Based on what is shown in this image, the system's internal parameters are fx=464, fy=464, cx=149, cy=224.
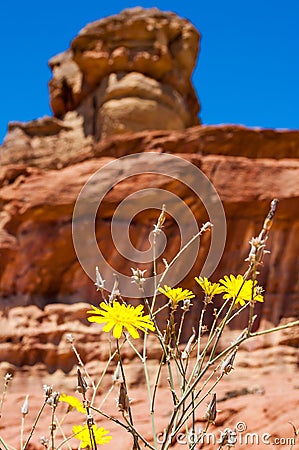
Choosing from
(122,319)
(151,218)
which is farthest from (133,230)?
(122,319)

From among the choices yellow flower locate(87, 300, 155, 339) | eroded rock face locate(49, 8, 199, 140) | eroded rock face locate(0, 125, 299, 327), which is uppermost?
eroded rock face locate(49, 8, 199, 140)

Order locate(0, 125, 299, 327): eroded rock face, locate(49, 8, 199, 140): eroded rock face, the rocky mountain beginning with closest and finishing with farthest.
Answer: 1. the rocky mountain
2. locate(0, 125, 299, 327): eroded rock face
3. locate(49, 8, 199, 140): eroded rock face

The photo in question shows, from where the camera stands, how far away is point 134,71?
14.3 m

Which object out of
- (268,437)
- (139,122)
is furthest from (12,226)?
(139,122)

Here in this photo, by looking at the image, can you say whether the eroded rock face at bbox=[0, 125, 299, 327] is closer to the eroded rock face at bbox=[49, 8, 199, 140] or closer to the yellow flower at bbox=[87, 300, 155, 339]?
the yellow flower at bbox=[87, 300, 155, 339]

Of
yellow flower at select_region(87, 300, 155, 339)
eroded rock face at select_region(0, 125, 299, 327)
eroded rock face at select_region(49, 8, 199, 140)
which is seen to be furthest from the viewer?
eroded rock face at select_region(49, 8, 199, 140)

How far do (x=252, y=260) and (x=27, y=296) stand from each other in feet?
18.5

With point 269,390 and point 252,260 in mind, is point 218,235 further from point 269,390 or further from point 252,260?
point 252,260

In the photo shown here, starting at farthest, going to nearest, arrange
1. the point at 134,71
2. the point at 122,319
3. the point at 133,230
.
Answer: the point at 134,71 → the point at 133,230 → the point at 122,319

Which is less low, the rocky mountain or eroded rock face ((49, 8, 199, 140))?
eroded rock face ((49, 8, 199, 140))

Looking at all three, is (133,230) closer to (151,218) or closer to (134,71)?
(151,218)

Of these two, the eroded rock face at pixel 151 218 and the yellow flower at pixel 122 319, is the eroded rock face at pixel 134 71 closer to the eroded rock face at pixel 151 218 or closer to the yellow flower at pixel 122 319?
the eroded rock face at pixel 151 218

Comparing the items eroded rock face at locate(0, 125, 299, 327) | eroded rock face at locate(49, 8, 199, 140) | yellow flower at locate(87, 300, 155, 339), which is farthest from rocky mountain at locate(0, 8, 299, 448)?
eroded rock face at locate(49, 8, 199, 140)

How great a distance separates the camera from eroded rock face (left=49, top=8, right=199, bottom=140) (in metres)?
13.6
